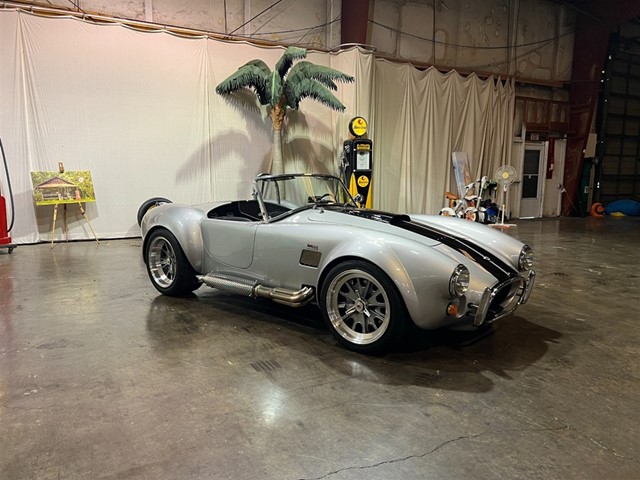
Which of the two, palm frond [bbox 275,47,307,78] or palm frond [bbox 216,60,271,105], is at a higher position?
palm frond [bbox 275,47,307,78]

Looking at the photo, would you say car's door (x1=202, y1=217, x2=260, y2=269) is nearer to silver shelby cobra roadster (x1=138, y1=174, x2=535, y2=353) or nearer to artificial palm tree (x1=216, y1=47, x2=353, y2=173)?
silver shelby cobra roadster (x1=138, y1=174, x2=535, y2=353)

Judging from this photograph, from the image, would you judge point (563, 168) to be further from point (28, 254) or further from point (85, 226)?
point (28, 254)

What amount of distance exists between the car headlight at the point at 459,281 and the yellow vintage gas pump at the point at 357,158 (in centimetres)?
621

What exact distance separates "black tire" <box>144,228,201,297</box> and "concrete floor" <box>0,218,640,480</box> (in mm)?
142

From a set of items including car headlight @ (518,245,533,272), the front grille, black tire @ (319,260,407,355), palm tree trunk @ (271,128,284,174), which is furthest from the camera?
palm tree trunk @ (271,128,284,174)

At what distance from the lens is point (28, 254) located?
20.1 ft

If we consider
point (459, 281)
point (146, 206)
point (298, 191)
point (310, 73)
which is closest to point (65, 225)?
point (146, 206)

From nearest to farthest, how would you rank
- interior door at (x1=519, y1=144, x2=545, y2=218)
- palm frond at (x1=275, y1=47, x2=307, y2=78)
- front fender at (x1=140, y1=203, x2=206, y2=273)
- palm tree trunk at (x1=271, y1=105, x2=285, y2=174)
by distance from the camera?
front fender at (x1=140, y1=203, x2=206, y2=273), palm frond at (x1=275, y1=47, x2=307, y2=78), palm tree trunk at (x1=271, y1=105, x2=285, y2=174), interior door at (x1=519, y1=144, x2=545, y2=218)

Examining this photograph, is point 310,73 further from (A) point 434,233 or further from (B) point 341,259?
(B) point 341,259

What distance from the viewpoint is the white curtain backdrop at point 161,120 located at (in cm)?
686

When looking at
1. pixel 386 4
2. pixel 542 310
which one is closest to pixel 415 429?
pixel 542 310

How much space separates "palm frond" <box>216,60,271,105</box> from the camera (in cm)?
778

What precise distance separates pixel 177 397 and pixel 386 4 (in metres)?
9.96

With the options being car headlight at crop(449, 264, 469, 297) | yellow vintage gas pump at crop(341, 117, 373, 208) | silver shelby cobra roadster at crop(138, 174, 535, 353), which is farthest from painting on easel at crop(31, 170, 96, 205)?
car headlight at crop(449, 264, 469, 297)
